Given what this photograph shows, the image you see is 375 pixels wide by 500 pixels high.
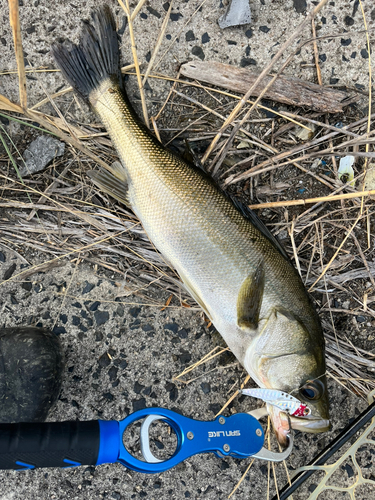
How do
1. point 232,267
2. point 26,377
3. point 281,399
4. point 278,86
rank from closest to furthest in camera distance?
point 281,399, point 232,267, point 26,377, point 278,86

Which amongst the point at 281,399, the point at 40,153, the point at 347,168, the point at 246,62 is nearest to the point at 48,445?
the point at 281,399

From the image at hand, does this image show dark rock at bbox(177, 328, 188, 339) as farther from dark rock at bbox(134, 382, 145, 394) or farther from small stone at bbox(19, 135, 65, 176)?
small stone at bbox(19, 135, 65, 176)

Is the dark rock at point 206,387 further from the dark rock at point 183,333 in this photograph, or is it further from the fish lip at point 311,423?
the fish lip at point 311,423

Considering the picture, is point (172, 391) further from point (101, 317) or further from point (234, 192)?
point (234, 192)

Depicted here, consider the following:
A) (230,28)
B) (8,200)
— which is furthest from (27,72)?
(230,28)

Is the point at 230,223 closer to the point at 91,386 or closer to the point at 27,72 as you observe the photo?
the point at 91,386

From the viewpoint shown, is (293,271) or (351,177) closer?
(293,271)
